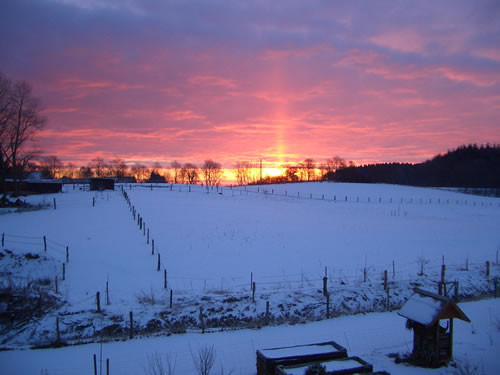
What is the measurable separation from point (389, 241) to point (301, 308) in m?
15.7

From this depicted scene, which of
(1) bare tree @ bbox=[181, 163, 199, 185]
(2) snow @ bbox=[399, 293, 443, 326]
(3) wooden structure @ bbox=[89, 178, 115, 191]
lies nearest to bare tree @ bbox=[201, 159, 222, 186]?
(1) bare tree @ bbox=[181, 163, 199, 185]

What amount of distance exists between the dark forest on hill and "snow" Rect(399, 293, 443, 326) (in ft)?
373

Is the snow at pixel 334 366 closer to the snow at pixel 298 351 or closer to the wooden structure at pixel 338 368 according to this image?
the wooden structure at pixel 338 368

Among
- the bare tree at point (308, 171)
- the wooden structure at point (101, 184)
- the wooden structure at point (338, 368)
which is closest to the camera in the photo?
the wooden structure at point (338, 368)

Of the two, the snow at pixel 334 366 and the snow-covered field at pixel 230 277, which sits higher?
the snow at pixel 334 366

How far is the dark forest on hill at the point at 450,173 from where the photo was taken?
115 m

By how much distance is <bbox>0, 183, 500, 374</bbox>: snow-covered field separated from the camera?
11.7 meters

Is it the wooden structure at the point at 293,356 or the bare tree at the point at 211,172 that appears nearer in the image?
the wooden structure at the point at 293,356

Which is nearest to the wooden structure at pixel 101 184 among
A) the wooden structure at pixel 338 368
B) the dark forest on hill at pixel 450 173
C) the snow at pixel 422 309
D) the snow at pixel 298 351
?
the snow at pixel 298 351

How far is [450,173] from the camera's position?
420ft

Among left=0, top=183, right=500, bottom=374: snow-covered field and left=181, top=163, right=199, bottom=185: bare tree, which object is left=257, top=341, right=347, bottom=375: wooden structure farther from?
left=181, top=163, right=199, bottom=185: bare tree

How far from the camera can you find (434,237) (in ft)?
101

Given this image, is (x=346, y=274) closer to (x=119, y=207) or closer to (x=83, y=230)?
(x=83, y=230)

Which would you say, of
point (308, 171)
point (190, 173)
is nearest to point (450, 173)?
point (308, 171)
